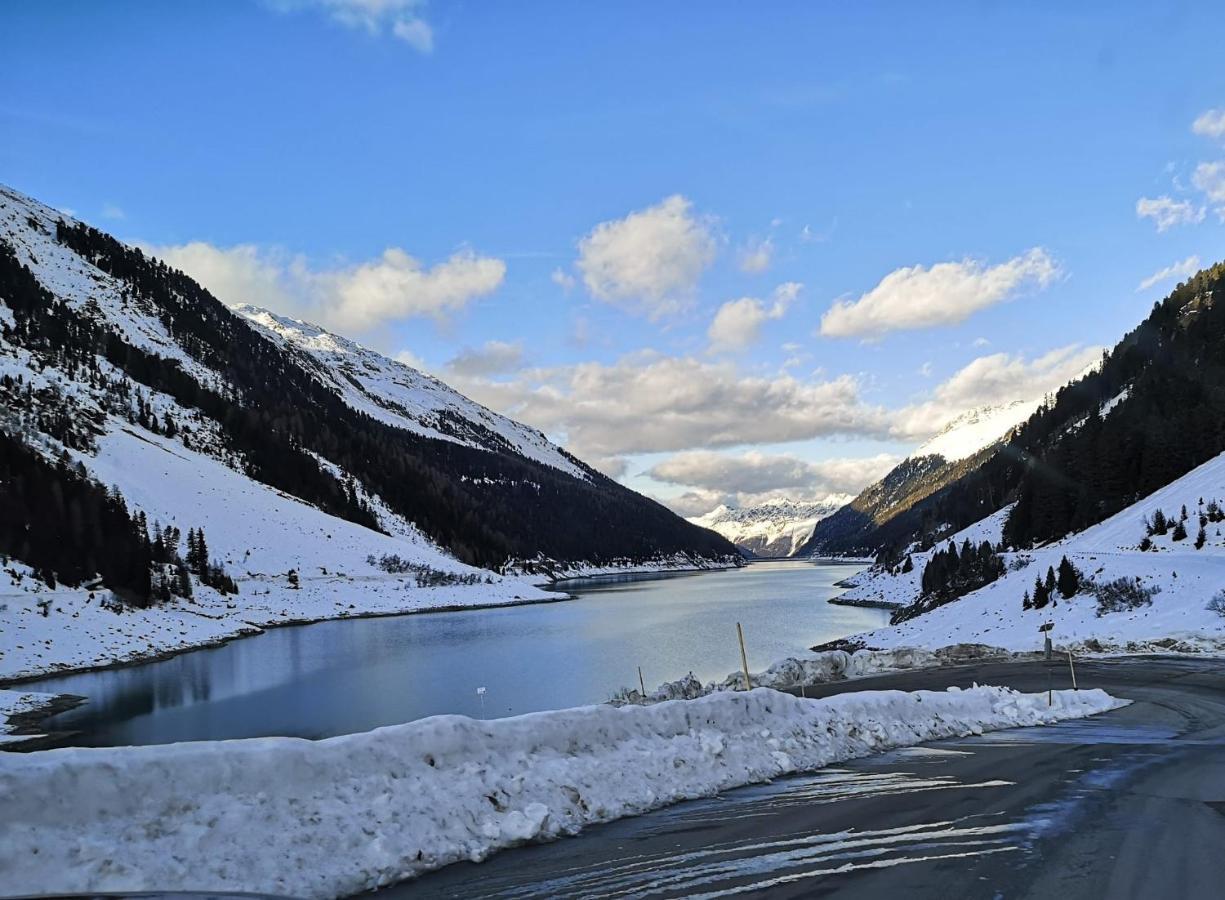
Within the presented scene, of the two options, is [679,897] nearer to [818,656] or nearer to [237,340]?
[818,656]

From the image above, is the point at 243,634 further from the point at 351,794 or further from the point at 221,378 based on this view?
the point at 221,378

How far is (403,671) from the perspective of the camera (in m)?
41.3

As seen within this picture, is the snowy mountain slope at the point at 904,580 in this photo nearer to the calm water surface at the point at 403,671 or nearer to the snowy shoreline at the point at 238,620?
the calm water surface at the point at 403,671

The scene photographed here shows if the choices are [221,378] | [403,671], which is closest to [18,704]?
[403,671]

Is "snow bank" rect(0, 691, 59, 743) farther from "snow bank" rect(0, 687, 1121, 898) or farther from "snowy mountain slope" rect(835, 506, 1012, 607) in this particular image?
"snowy mountain slope" rect(835, 506, 1012, 607)

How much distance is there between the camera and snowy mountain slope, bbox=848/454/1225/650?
93.9ft

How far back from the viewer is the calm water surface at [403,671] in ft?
94.3

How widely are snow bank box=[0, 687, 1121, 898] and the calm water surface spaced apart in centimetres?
1986

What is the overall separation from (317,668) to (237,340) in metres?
167

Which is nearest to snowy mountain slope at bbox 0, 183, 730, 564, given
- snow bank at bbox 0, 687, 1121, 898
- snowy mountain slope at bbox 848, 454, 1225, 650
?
snowy mountain slope at bbox 848, 454, 1225, 650

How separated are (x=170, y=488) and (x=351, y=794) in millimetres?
96413

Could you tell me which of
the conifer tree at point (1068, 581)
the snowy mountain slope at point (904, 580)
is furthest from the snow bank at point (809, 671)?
the snowy mountain slope at point (904, 580)

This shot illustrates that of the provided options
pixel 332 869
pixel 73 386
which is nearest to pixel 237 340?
pixel 73 386

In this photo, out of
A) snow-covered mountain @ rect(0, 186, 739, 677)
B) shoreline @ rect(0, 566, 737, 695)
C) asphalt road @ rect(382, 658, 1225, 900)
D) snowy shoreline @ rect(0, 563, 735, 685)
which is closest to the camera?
asphalt road @ rect(382, 658, 1225, 900)
